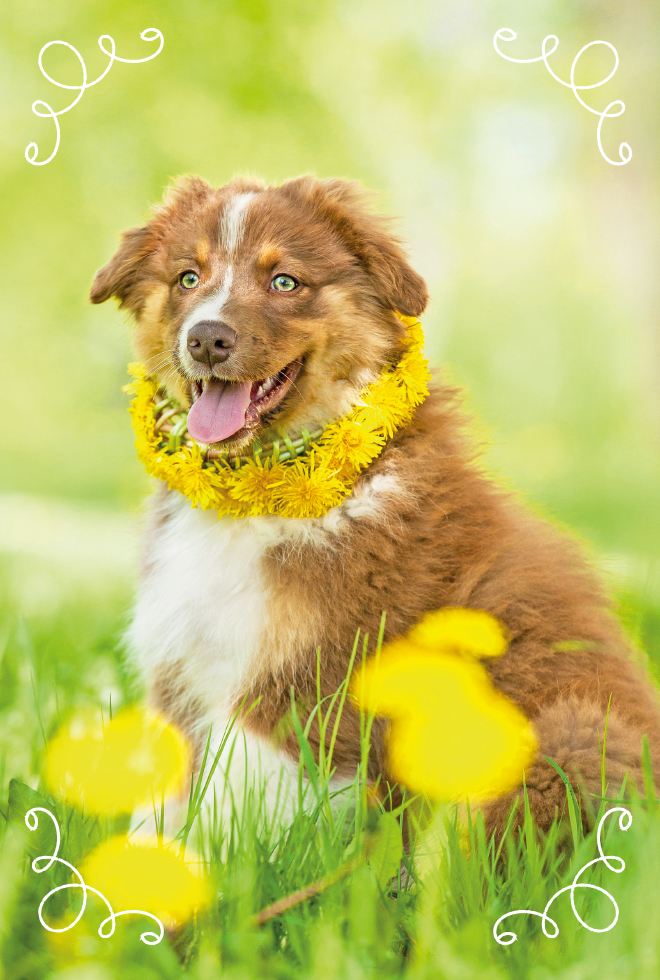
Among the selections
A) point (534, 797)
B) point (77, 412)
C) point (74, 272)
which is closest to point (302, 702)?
point (534, 797)

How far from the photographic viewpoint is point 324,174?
34.9ft

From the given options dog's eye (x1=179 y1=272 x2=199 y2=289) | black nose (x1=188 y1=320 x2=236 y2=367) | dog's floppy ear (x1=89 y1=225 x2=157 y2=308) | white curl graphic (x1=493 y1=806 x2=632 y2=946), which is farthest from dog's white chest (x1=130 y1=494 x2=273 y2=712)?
white curl graphic (x1=493 y1=806 x2=632 y2=946)

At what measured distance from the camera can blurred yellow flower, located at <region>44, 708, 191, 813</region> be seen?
9.39 ft

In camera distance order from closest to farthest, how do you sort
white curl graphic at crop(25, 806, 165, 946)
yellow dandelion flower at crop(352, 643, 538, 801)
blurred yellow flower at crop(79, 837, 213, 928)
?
white curl graphic at crop(25, 806, 165, 946) → blurred yellow flower at crop(79, 837, 213, 928) → yellow dandelion flower at crop(352, 643, 538, 801)

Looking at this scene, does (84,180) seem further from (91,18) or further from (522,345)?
(522,345)

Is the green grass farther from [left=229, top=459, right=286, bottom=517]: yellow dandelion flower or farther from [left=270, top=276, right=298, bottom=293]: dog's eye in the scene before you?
[left=270, top=276, right=298, bottom=293]: dog's eye

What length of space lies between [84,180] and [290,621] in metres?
9.19

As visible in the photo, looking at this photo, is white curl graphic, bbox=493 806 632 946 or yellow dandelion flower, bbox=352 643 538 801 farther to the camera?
yellow dandelion flower, bbox=352 643 538 801

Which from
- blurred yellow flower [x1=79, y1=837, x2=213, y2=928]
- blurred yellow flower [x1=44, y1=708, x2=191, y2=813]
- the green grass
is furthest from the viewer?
blurred yellow flower [x1=44, y1=708, x2=191, y2=813]

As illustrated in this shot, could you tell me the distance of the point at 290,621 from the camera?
2.82 m

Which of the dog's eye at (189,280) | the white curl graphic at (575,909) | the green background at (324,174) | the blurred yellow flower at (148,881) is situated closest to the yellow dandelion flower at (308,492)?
the dog's eye at (189,280)

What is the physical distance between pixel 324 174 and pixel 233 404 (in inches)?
332

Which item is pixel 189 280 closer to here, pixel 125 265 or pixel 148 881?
pixel 125 265

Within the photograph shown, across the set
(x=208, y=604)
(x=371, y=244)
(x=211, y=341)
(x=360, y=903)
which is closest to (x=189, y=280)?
(x=211, y=341)
